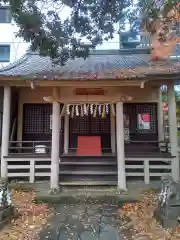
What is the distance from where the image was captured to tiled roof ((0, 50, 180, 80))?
8.16 metres

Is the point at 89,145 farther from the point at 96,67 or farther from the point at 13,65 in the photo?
the point at 13,65

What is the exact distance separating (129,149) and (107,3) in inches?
229

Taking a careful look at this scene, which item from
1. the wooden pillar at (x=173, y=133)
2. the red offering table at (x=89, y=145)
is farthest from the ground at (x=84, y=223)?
the red offering table at (x=89, y=145)

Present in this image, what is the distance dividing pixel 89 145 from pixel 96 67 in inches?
128

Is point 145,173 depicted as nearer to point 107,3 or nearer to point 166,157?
point 166,157

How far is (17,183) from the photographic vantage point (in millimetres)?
8680

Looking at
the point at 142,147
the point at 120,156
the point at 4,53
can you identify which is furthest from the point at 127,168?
the point at 4,53

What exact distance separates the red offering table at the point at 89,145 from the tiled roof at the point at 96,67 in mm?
2798

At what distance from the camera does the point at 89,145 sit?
34.2ft

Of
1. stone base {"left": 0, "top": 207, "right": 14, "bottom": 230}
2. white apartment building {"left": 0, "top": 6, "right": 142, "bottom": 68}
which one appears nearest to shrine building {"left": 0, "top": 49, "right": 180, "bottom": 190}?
stone base {"left": 0, "top": 207, "right": 14, "bottom": 230}

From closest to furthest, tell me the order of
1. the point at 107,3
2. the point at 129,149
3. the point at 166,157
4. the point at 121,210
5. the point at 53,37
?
the point at 121,210 → the point at 107,3 → the point at 53,37 → the point at 166,157 → the point at 129,149

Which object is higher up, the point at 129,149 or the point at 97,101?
the point at 97,101

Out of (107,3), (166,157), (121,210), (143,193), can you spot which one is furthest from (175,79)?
(121,210)

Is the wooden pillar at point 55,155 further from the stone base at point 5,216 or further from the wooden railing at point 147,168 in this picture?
the stone base at point 5,216
